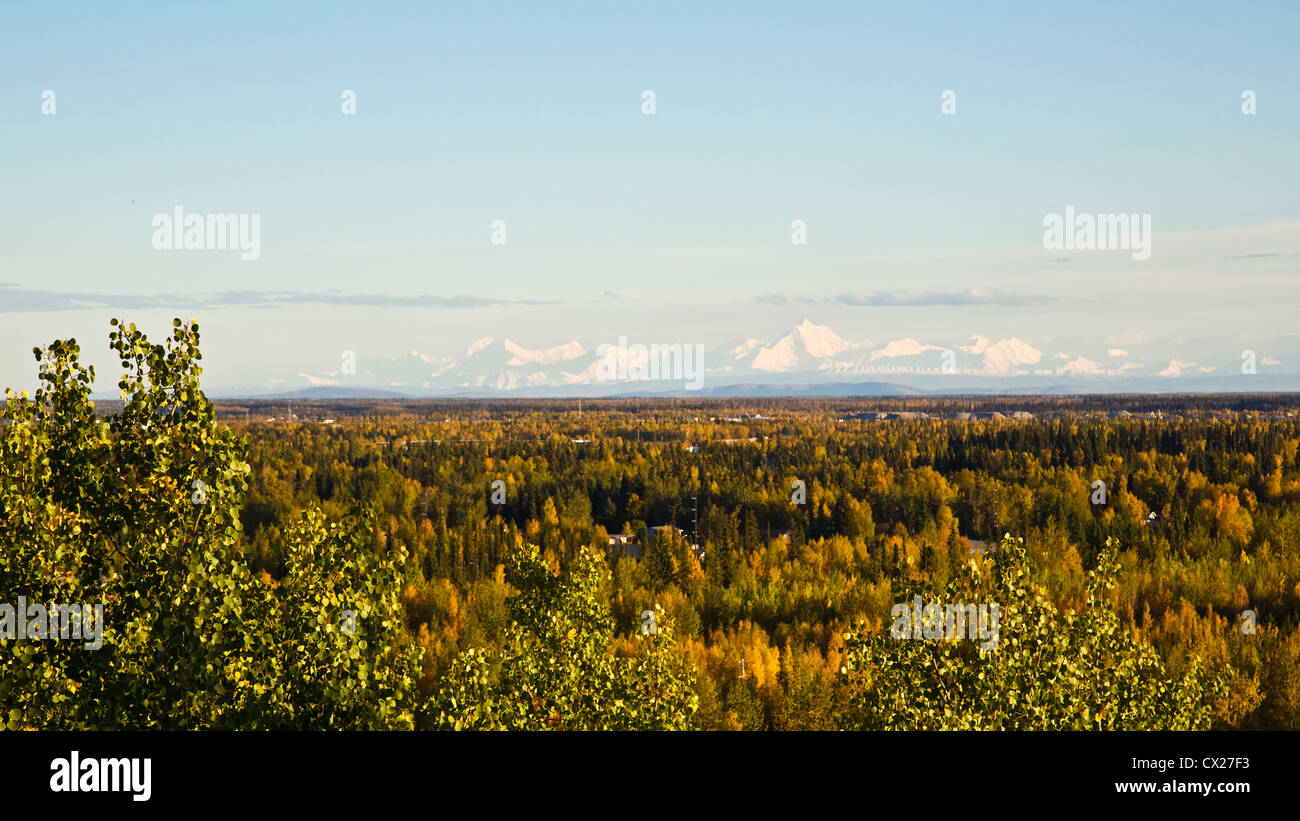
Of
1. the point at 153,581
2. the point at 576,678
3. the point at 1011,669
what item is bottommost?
the point at 576,678

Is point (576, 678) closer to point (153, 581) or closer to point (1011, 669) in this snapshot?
point (1011, 669)

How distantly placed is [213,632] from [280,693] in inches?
64.1

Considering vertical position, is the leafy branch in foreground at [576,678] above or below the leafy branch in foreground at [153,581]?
below

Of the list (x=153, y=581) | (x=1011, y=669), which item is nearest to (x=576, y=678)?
(x=1011, y=669)

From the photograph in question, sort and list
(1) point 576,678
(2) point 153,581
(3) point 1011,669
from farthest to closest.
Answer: (1) point 576,678
(3) point 1011,669
(2) point 153,581

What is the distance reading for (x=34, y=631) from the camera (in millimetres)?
17578

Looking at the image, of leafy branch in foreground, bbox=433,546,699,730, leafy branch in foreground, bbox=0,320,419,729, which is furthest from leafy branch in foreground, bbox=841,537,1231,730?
leafy branch in foreground, bbox=0,320,419,729

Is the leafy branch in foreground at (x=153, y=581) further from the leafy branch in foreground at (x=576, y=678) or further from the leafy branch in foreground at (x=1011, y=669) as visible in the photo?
the leafy branch in foreground at (x=1011, y=669)

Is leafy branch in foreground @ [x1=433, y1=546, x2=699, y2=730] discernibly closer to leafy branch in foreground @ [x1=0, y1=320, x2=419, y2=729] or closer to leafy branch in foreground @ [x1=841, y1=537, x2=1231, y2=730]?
leafy branch in foreground @ [x1=841, y1=537, x2=1231, y2=730]

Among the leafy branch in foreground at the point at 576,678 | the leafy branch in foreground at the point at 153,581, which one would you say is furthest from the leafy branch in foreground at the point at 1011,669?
the leafy branch in foreground at the point at 153,581

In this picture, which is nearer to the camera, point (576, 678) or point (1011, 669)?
point (1011, 669)

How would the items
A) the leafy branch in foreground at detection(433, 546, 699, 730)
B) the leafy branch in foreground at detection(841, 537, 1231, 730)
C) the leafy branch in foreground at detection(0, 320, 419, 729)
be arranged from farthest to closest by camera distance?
the leafy branch in foreground at detection(433, 546, 699, 730) → the leafy branch in foreground at detection(841, 537, 1231, 730) → the leafy branch in foreground at detection(0, 320, 419, 729)
